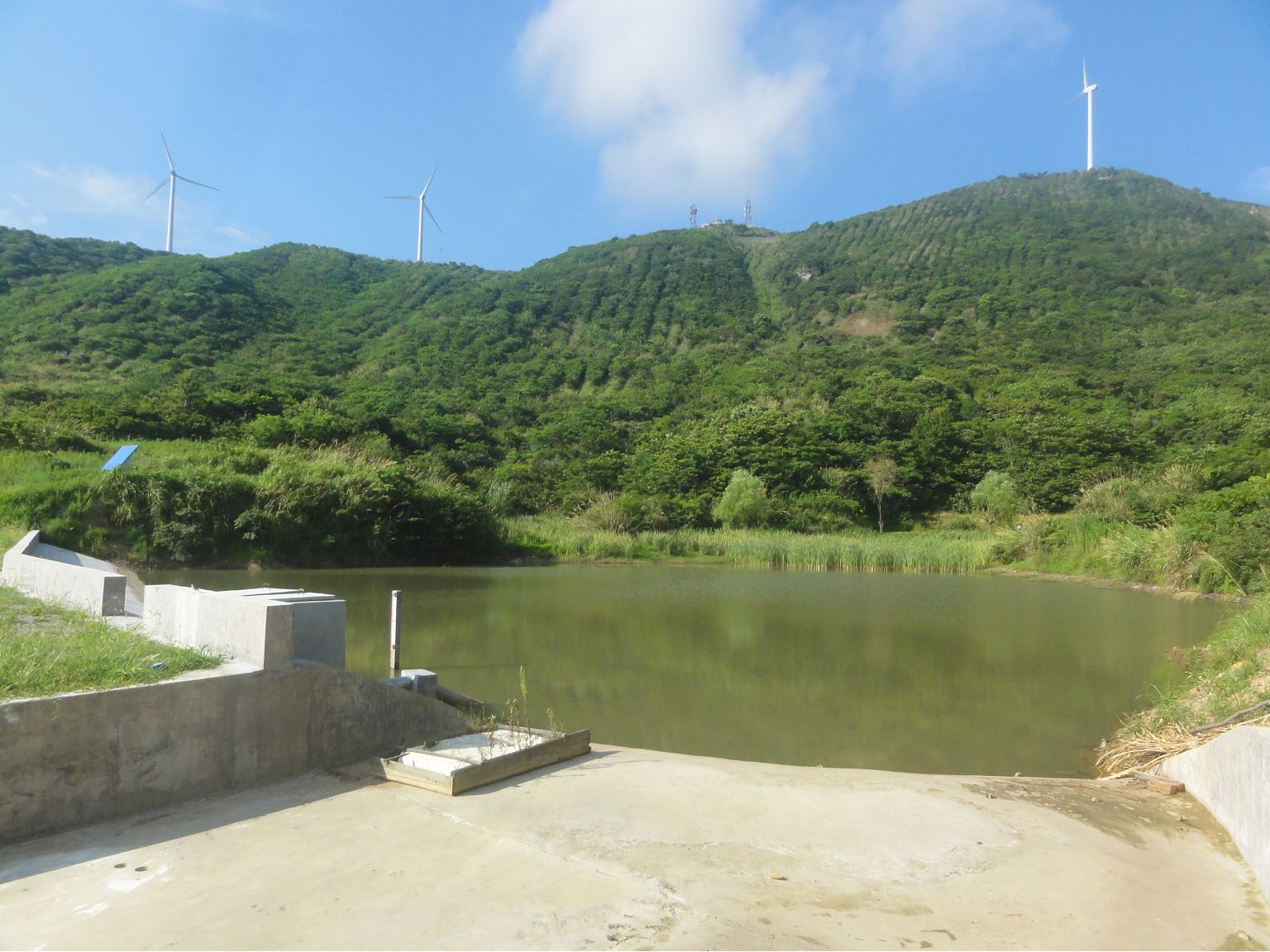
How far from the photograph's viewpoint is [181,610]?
5871 millimetres

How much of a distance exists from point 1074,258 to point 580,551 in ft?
203

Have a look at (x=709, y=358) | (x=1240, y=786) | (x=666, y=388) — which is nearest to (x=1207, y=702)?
(x=1240, y=786)

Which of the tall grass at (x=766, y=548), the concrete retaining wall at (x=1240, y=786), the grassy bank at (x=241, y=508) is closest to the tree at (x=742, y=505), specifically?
the tall grass at (x=766, y=548)

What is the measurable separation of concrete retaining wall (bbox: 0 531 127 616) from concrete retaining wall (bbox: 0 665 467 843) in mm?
2829

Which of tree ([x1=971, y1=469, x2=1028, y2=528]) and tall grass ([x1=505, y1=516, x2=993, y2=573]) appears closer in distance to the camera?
tall grass ([x1=505, y1=516, x2=993, y2=573])

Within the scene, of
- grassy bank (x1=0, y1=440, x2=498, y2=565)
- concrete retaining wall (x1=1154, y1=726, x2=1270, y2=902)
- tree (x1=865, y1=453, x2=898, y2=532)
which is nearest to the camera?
concrete retaining wall (x1=1154, y1=726, x2=1270, y2=902)

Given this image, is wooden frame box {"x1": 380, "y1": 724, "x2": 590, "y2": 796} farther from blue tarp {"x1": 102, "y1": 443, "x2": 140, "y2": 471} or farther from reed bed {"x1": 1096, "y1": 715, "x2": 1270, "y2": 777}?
blue tarp {"x1": 102, "y1": 443, "x2": 140, "y2": 471}

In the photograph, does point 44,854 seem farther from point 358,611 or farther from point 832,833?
point 358,611

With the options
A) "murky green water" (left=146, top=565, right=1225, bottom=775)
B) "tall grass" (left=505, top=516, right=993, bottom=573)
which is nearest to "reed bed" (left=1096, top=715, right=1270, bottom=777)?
"murky green water" (left=146, top=565, right=1225, bottom=775)

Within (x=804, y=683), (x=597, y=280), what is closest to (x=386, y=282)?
(x=597, y=280)

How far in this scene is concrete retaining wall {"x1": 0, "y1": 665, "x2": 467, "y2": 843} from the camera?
3.96m

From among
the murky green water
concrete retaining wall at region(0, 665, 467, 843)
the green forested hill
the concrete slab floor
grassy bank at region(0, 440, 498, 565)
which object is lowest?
the murky green water

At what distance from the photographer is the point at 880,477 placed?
141ft

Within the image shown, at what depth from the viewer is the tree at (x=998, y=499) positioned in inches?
1515
